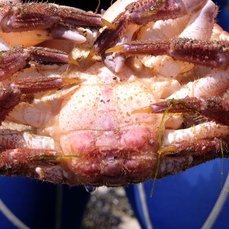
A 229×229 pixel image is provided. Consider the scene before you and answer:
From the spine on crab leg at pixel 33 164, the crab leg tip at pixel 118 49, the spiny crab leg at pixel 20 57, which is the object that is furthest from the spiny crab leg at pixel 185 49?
the spine on crab leg at pixel 33 164

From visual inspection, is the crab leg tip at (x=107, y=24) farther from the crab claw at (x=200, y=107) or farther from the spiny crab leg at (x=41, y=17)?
the crab claw at (x=200, y=107)

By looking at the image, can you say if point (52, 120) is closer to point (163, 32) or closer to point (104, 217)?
point (163, 32)

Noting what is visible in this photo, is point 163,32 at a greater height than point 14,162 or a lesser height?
greater

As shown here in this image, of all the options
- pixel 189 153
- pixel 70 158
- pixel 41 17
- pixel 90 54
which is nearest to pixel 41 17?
pixel 41 17

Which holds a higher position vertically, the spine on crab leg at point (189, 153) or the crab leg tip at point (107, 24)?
the crab leg tip at point (107, 24)

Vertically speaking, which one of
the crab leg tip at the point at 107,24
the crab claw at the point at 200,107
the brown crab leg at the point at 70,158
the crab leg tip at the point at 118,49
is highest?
the crab leg tip at the point at 107,24

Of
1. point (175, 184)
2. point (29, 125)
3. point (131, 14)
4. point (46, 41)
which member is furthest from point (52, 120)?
point (175, 184)

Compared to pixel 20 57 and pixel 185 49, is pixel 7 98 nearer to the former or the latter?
pixel 20 57
